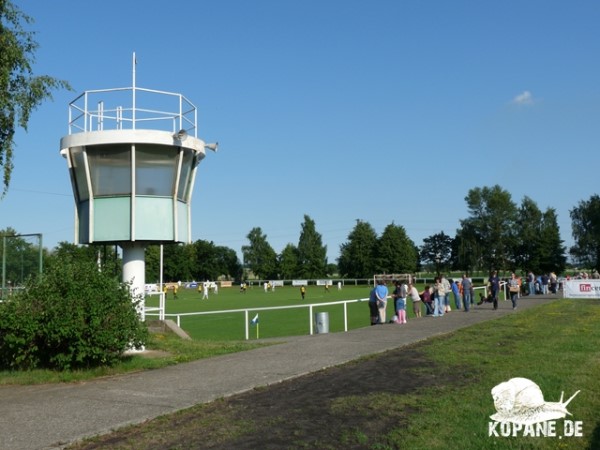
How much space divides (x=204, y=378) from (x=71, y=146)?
7.39 m

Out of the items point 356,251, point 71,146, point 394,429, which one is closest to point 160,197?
point 71,146

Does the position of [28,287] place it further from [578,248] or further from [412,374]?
[578,248]

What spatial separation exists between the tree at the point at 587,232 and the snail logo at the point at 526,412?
324 feet

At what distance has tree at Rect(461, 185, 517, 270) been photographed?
113375 mm

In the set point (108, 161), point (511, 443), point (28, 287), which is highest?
point (108, 161)

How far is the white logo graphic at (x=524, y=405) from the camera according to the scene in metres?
7.35

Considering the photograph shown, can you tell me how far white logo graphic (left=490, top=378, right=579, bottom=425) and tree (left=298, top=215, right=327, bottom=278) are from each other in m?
127

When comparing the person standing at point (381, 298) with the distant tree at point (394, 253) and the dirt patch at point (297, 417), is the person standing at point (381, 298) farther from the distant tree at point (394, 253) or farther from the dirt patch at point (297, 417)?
the distant tree at point (394, 253)

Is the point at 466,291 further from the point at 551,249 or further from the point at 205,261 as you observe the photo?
the point at 205,261

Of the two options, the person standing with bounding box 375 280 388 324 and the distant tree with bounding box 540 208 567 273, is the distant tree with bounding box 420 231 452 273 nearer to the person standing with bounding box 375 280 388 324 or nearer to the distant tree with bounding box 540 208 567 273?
the distant tree with bounding box 540 208 567 273

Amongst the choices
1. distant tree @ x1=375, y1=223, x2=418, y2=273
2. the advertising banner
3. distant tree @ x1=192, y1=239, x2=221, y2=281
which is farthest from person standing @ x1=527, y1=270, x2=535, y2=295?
distant tree @ x1=192, y1=239, x2=221, y2=281

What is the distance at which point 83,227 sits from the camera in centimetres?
1606

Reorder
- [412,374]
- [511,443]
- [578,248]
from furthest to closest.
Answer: [578,248] → [412,374] → [511,443]

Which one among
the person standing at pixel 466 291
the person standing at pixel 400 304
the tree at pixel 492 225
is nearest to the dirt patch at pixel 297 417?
the person standing at pixel 400 304
